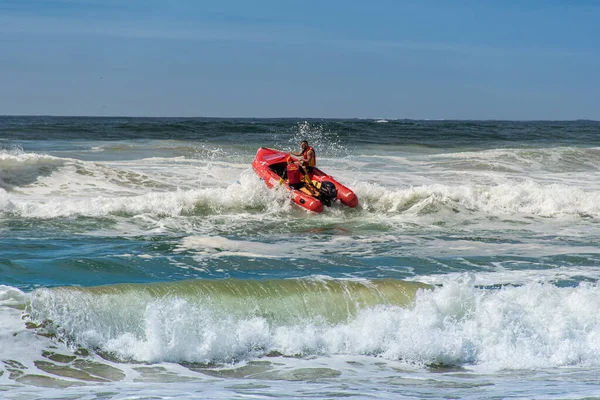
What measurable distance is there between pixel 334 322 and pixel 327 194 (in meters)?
7.34

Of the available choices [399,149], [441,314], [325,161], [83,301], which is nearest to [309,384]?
[441,314]

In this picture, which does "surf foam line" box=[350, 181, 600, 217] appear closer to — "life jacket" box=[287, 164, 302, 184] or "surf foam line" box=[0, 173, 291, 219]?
"life jacket" box=[287, 164, 302, 184]

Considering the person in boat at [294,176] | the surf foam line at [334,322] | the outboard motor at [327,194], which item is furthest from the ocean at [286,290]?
the person in boat at [294,176]

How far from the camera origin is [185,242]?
10688mm

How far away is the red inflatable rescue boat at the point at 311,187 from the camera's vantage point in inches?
540

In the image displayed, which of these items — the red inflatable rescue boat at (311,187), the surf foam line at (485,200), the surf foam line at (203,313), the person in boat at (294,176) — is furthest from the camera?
the surf foam line at (485,200)

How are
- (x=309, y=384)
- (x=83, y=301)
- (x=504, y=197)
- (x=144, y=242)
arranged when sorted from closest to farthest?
(x=309, y=384)
(x=83, y=301)
(x=144, y=242)
(x=504, y=197)

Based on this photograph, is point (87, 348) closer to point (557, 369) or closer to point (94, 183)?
point (557, 369)

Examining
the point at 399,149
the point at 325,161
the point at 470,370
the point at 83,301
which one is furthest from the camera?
the point at 399,149

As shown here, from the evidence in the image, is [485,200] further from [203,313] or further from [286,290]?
[203,313]

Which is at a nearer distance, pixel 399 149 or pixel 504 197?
pixel 504 197

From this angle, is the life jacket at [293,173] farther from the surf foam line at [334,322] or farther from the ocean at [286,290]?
the surf foam line at [334,322]

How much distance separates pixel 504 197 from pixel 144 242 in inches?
306

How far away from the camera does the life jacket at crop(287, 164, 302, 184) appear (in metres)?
14.3
